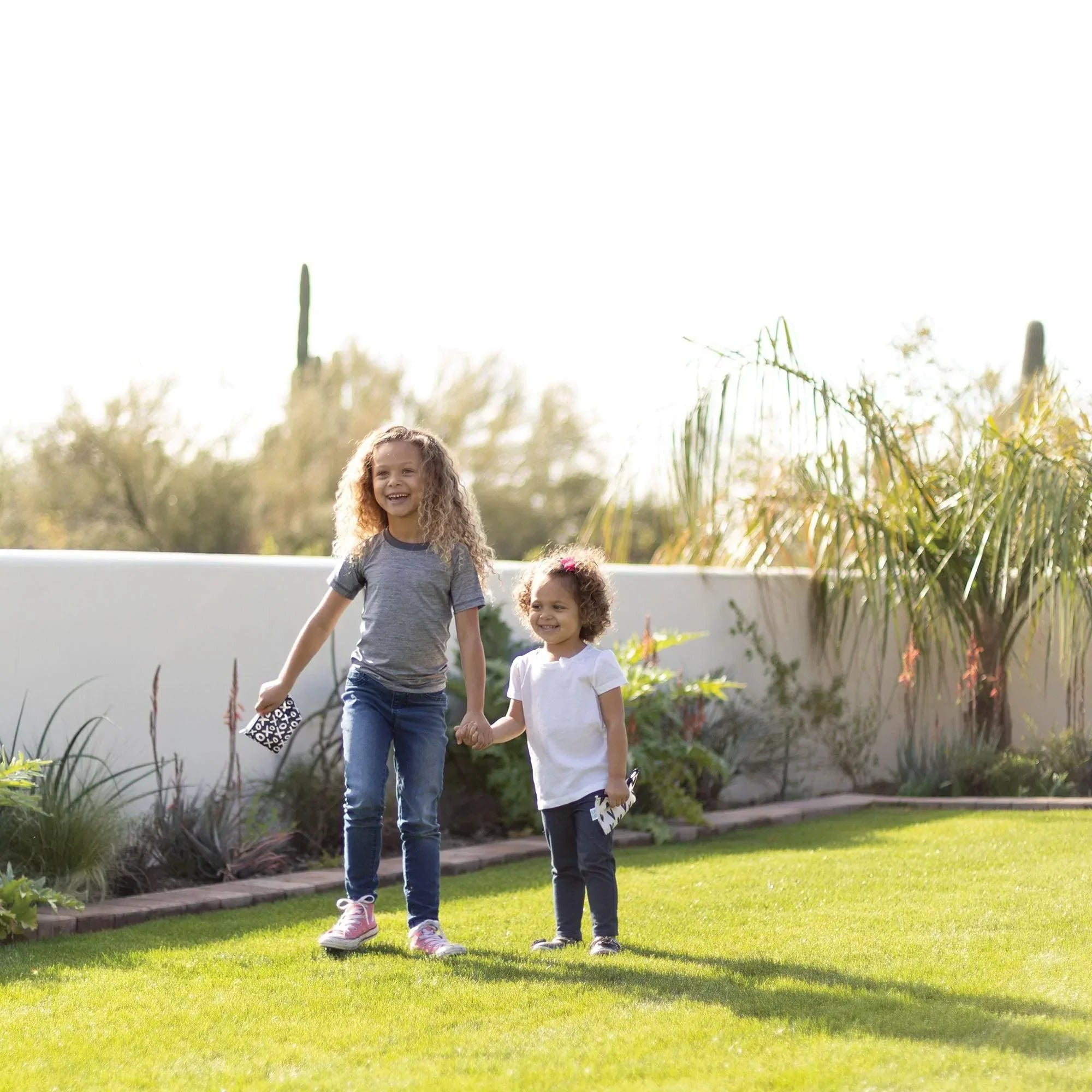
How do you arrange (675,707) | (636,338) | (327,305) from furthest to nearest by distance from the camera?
(327,305) → (636,338) → (675,707)

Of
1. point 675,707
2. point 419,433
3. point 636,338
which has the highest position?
point 636,338

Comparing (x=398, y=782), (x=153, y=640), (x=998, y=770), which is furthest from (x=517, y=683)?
(x=998, y=770)

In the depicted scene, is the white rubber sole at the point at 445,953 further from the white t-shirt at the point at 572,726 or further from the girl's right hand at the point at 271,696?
the girl's right hand at the point at 271,696

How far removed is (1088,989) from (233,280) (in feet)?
77.0

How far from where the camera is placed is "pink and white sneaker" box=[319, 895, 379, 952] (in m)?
4.45

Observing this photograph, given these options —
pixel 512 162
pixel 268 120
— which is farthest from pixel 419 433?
pixel 268 120

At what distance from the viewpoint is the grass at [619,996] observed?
3213mm

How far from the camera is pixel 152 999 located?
3.97 metres

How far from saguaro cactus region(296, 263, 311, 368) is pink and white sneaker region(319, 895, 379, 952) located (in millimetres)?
20504

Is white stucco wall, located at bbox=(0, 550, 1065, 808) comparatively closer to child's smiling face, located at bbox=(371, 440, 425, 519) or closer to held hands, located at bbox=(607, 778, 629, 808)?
child's smiling face, located at bbox=(371, 440, 425, 519)

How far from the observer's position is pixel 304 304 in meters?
24.1

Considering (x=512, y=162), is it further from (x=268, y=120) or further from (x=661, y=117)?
(x=661, y=117)

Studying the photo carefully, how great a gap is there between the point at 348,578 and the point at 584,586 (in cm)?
77

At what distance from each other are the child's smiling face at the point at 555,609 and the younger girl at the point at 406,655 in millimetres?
199
